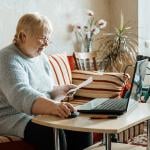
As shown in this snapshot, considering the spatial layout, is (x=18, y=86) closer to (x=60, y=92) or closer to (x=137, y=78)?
(x=60, y=92)

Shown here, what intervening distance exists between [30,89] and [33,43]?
34 centimetres

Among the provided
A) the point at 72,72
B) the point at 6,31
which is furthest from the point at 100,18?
the point at 6,31

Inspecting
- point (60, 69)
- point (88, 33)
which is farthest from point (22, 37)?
point (88, 33)

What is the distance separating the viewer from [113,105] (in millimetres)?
1755

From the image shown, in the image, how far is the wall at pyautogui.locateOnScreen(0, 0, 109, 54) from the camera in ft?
9.46

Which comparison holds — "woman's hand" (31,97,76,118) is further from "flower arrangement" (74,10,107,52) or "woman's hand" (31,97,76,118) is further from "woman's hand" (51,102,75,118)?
"flower arrangement" (74,10,107,52)

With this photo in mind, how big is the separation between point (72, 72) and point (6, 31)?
2.20 feet

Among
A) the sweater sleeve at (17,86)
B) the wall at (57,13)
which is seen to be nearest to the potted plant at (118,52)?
the wall at (57,13)

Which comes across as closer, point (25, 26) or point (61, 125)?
Answer: point (61, 125)

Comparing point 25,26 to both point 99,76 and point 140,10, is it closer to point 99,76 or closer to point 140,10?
point 99,76

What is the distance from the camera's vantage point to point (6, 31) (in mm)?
2883

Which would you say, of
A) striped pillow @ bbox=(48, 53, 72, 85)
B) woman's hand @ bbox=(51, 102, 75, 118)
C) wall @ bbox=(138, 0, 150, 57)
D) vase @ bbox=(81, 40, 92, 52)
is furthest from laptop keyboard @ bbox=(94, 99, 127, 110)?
wall @ bbox=(138, 0, 150, 57)

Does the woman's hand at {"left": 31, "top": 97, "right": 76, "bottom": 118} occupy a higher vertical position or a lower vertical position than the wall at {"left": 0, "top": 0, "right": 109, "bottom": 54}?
lower

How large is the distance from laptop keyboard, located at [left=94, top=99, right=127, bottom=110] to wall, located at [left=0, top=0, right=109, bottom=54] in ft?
4.30
